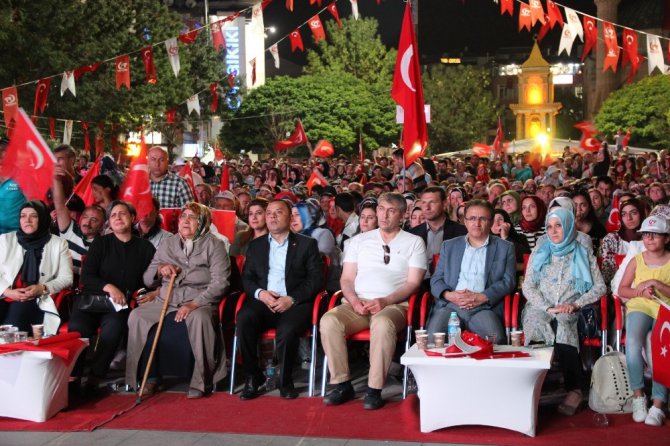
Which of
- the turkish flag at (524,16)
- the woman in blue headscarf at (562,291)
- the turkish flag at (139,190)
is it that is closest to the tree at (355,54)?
the turkish flag at (524,16)

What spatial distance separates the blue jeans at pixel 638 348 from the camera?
6660 mm

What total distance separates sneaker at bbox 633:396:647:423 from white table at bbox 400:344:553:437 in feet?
2.56

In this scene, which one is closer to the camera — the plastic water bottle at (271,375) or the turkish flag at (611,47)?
the plastic water bottle at (271,375)

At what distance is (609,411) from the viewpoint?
22.4ft

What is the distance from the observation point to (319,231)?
9.09m

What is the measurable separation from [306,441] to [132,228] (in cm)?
317

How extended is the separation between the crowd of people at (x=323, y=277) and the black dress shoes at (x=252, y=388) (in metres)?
0.01

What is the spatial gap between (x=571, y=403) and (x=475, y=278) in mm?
1265

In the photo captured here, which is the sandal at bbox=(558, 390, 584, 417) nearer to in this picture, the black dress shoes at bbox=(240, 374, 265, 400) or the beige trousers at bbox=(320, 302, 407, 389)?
the beige trousers at bbox=(320, 302, 407, 389)

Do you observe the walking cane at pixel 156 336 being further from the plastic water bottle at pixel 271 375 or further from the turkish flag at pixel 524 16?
the turkish flag at pixel 524 16

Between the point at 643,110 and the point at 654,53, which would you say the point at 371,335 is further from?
the point at 643,110

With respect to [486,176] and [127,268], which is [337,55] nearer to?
[486,176]

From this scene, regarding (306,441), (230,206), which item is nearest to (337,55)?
(230,206)

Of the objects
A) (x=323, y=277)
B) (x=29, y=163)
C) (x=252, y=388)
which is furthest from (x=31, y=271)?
(x=323, y=277)
